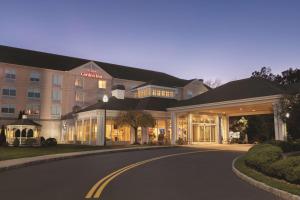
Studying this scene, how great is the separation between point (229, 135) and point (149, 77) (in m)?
25.4

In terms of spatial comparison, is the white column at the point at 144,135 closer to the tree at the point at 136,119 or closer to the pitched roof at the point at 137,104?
the tree at the point at 136,119

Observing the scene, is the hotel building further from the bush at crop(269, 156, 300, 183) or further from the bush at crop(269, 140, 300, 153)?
the bush at crop(269, 156, 300, 183)

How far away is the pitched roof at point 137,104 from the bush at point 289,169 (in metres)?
33.3

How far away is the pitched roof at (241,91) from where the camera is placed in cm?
3334

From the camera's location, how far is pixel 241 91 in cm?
3697

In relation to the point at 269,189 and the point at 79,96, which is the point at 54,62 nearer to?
the point at 79,96

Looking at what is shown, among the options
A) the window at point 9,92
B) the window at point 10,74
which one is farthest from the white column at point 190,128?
the window at point 10,74

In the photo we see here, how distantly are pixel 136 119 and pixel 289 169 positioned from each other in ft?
103

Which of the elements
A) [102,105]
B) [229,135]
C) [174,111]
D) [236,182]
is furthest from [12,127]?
[236,182]

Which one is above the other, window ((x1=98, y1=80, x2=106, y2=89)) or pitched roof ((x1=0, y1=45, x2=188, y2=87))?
pitched roof ((x1=0, y1=45, x2=188, y2=87))

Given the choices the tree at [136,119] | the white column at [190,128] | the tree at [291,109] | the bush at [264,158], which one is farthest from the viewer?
the white column at [190,128]

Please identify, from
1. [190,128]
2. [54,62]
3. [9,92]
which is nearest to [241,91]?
[190,128]

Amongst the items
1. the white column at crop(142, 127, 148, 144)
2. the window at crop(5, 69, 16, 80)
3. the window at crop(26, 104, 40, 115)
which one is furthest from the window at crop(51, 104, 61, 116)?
the white column at crop(142, 127, 148, 144)

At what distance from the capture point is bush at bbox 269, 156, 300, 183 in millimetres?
11492
